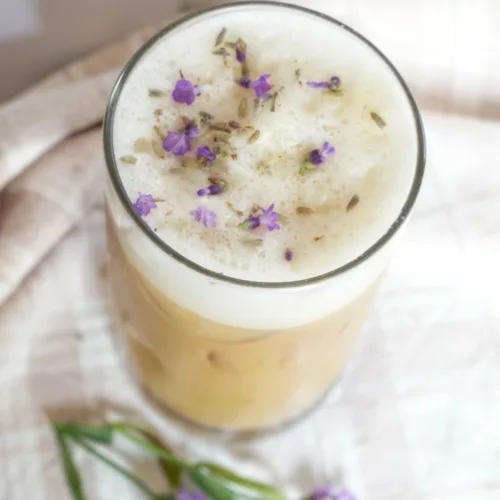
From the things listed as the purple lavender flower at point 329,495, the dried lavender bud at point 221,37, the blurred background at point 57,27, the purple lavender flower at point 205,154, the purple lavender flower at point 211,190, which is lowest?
the purple lavender flower at point 329,495

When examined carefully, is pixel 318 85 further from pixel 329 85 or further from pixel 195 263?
pixel 195 263

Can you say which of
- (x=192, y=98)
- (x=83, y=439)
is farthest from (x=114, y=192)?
(x=83, y=439)

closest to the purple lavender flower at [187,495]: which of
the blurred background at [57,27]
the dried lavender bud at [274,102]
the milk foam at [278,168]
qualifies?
the milk foam at [278,168]

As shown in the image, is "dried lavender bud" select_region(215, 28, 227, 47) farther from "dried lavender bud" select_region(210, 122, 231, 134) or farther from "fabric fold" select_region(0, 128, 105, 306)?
"fabric fold" select_region(0, 128, 105, 306)

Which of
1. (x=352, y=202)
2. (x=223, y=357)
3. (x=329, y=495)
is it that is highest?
(x=352, y=202)

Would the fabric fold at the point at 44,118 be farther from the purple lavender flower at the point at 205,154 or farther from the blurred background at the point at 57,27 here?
the purple lavender flower at the point at 205,154

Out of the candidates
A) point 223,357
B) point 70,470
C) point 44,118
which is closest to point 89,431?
point 70,470

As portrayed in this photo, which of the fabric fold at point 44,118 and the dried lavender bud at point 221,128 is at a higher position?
the dried lavender bud at point 221,128
